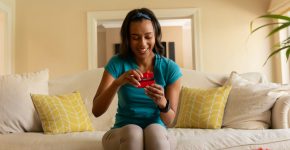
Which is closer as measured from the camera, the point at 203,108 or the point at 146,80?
the point at 146,80

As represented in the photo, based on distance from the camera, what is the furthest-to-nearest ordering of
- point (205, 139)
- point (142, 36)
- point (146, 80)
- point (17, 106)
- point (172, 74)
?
point (17, 106) < point (205, 139) < point (172, 74) < point (142, 36) < point (146, 80)

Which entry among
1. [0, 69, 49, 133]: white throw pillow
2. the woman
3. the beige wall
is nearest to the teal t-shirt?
the woman

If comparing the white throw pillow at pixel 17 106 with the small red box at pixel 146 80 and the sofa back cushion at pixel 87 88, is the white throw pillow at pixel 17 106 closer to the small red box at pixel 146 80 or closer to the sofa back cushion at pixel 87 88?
the sofa back cushion at pixel 87 88

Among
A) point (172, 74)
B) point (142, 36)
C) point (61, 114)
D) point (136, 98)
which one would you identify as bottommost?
point (61, 114)

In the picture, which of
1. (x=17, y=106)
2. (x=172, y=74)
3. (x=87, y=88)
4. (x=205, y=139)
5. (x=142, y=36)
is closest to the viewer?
(x=142, y=36)

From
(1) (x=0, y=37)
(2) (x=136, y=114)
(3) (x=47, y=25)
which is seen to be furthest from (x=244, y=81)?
(1) (x=0, y=37)

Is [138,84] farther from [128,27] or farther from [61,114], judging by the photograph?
[61,114]

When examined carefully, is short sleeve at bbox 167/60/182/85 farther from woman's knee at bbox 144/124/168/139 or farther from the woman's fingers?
woman's knee at bbox 144/124/168/139

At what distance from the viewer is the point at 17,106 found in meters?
2.45

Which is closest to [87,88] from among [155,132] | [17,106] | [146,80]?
[17,106]

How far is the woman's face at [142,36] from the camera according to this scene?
1.53m

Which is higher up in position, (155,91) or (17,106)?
(155,91)

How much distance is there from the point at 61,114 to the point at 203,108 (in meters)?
1.07

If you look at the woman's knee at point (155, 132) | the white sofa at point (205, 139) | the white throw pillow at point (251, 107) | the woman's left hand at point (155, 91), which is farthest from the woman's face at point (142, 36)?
the white throw pillow at point (251, 107)
